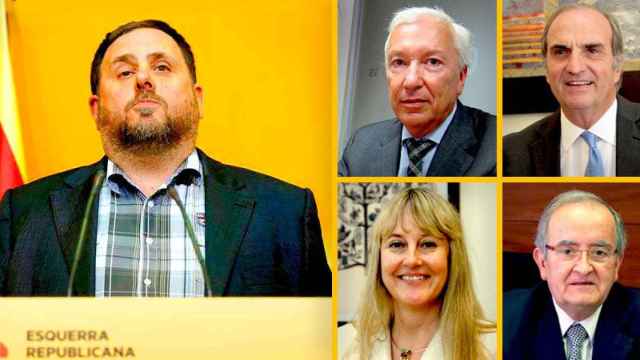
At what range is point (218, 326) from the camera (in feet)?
10.4

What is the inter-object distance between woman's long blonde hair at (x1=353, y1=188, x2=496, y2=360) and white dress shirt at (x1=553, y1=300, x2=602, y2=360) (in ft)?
0.80

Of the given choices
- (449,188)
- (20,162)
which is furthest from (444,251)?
(20,162)

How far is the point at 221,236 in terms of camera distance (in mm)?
3191

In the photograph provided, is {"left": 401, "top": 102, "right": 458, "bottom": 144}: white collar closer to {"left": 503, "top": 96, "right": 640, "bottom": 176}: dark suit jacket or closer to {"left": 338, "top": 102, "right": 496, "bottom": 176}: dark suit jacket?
{"left": 338, "top": 102, "right": 496, "bottom": 176}: dark suit jacket

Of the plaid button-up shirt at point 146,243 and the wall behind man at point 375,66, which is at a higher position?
the wall behind man at point 375,66

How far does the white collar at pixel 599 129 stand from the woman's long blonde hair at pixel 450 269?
48 centimetres

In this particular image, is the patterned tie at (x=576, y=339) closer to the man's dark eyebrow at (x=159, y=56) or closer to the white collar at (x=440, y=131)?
the white collar at (x=440, y=131)

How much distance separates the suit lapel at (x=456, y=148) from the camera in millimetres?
3094

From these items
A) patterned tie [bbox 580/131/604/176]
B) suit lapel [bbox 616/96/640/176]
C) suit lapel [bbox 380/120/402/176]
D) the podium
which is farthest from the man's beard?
suit lapel [bbox 616/96/640/176]

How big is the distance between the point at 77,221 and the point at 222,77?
77cm

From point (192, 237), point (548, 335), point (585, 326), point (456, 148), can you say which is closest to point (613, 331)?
point (585, 326)

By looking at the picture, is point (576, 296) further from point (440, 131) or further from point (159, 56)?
point (159, 56)

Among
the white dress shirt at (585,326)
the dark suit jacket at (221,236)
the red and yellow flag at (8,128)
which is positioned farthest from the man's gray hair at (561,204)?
the red and yellow flag at (8,128)

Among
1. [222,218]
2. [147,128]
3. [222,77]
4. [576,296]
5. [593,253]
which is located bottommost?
[576,296]
